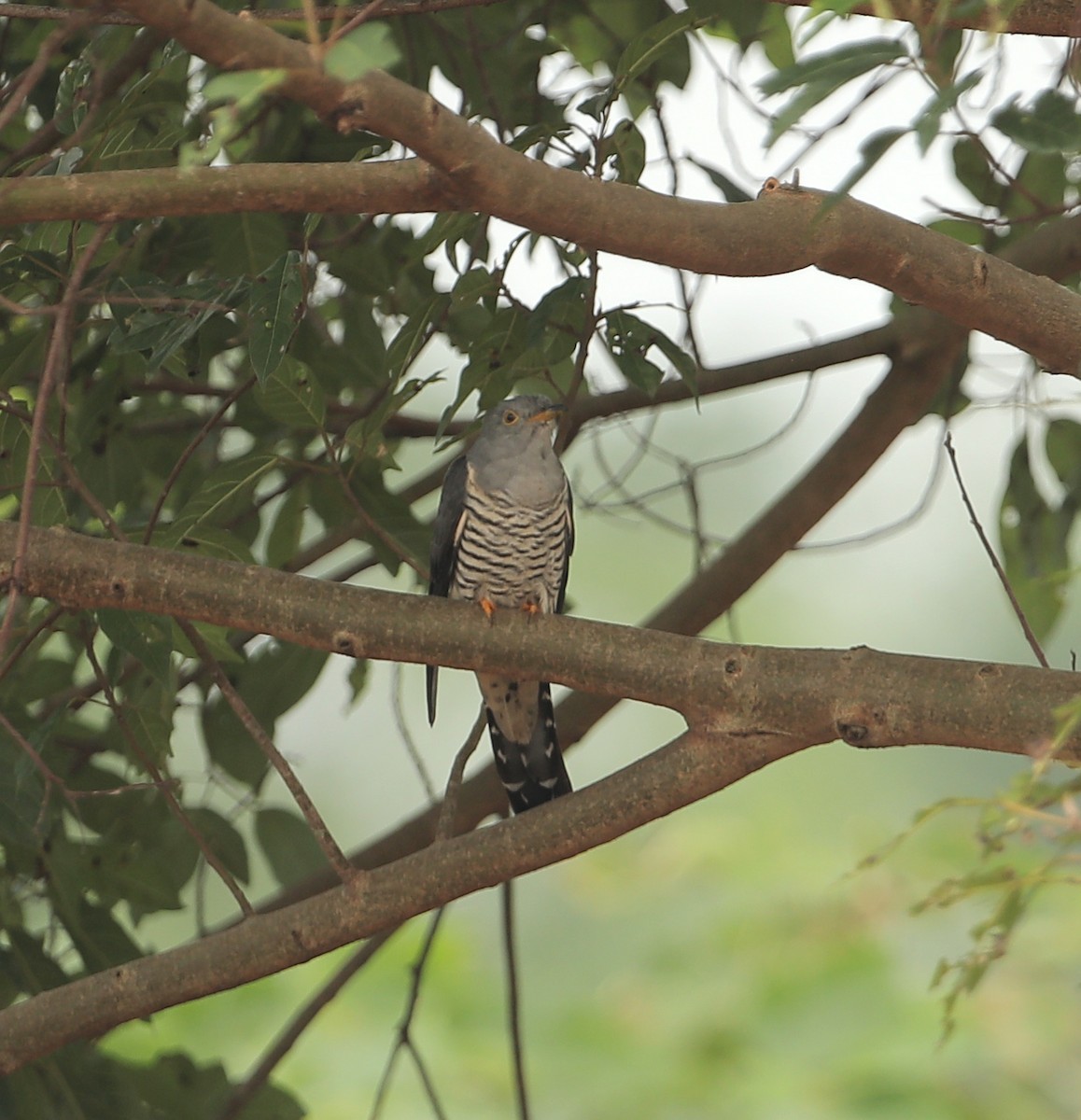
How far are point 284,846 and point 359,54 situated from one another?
253 centimetres

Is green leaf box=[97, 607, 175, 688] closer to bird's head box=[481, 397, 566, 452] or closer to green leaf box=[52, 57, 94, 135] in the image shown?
green leaf box=[52, 57, 94, 135]

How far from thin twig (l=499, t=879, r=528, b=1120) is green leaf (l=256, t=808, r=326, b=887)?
511mm

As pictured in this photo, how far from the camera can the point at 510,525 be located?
338 cm

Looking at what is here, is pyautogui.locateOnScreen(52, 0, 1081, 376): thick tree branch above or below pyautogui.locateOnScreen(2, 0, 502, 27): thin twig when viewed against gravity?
below

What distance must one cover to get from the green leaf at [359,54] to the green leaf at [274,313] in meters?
0.96

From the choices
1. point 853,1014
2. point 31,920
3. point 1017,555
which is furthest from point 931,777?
point 31,920

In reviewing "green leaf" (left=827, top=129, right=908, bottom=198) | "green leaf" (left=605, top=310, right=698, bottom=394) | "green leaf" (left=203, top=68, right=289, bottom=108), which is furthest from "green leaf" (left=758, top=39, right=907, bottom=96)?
"green leaf" (left=605, top=310, right=698, bottom=394)

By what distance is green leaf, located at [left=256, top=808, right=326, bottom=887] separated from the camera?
3268 mm

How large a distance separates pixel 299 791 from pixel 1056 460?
83.1 inches

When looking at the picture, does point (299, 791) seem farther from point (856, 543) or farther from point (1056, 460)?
point (1056, 460)

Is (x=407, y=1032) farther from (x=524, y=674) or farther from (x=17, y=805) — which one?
(x=524, y=674)

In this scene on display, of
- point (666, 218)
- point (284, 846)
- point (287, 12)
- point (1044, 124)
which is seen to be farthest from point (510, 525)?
point (287, 12)

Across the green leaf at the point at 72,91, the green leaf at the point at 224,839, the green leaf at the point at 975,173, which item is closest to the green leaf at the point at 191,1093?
the green leaf at the point at 224,839

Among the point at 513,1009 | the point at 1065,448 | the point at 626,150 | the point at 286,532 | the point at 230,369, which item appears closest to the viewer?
the point at 626,150
